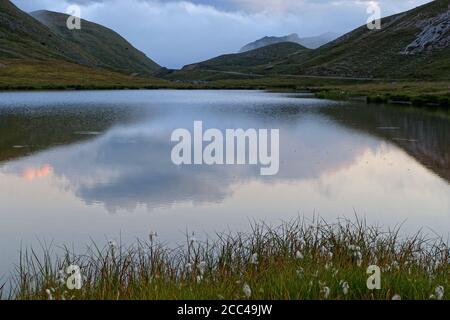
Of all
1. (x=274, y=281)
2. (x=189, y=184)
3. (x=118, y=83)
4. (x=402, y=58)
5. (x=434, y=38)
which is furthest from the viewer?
(x=434, y=38)

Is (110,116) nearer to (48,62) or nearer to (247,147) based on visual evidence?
(247,147)

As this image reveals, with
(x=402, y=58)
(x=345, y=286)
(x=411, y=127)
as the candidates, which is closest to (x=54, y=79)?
(x=402, y=58)

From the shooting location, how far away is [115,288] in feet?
30.4

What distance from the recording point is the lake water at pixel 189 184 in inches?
669

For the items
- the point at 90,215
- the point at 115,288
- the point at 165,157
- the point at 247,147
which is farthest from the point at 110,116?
the point at 115,288

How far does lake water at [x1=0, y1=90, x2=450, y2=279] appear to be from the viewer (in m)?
17.0

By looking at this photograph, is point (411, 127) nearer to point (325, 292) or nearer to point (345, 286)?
point (345, 286)

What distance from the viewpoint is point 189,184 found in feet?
74.7

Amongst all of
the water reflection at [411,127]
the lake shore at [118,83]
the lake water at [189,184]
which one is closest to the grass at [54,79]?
the lake shore at [118,83]

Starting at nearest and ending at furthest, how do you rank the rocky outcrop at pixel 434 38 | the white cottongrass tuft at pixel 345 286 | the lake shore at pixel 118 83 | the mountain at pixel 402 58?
the white cottongrass tuft at pixel 345 286 < the lake shore at pixel 118 83 < the mountain at pixel 402 58 < the rocky outcrop at pixel 434 38

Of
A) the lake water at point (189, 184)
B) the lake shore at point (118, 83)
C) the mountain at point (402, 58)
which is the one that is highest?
the mountain at point (402, 58)

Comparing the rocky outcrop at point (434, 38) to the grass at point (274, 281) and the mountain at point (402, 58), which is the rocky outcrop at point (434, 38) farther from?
the grass at point (274, 281)

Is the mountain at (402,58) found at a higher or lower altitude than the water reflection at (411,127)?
higher

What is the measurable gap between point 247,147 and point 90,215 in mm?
19465
